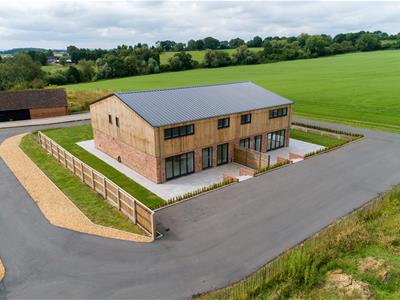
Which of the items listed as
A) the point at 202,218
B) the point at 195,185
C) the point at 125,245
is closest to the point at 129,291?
the point at 125,245

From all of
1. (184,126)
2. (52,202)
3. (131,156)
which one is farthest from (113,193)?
(184,126)

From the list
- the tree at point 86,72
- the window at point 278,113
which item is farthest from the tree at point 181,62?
the window at point 278,113

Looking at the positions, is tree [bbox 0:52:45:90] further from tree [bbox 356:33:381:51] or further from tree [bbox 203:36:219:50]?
tree [bbox 356:33:381:51]

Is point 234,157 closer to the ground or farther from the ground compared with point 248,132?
closer to the ground

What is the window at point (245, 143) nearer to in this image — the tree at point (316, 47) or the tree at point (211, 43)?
the tree at point (316, 47)

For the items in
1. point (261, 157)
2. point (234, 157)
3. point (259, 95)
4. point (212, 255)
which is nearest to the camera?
point (212, 255)

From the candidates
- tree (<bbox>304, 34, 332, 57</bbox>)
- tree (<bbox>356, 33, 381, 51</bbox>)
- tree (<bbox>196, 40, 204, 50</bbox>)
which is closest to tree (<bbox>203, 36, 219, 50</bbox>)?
tree (<bbox>196, 40, 204, 50</bbox>)

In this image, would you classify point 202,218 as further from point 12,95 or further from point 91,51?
point 91,51
